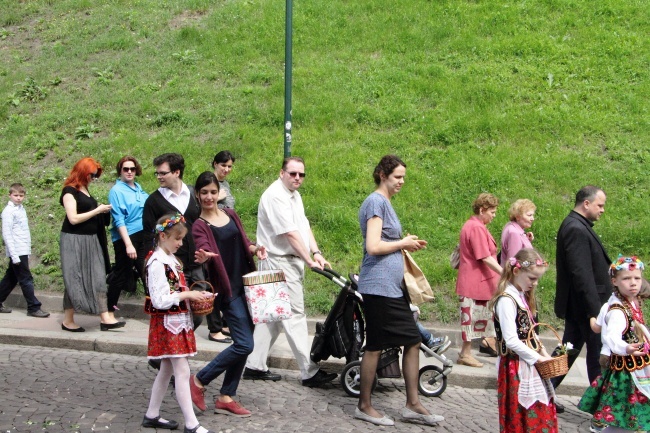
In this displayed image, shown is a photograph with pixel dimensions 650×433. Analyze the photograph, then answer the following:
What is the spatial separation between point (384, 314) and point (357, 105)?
761cm

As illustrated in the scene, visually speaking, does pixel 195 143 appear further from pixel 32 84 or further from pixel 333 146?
pixel 32 84

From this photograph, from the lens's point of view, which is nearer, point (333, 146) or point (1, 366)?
point (1, 366)

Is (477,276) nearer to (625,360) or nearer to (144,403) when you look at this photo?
(625,360)

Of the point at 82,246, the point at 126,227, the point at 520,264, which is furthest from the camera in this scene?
the point at 126,227

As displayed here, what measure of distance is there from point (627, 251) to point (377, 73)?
587 centimetres

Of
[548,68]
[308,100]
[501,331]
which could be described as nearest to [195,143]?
[308,100]

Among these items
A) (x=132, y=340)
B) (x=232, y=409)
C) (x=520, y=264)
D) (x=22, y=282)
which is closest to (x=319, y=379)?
(x=232, y=409)

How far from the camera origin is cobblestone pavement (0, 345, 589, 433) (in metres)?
6.17

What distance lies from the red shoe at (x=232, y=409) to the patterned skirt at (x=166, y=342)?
832mm

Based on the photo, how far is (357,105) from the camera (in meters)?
→ 13.5

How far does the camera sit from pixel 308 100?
13.8 meters

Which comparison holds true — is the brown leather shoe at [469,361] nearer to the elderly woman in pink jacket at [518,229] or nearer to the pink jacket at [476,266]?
the pink jacket at [476,266]

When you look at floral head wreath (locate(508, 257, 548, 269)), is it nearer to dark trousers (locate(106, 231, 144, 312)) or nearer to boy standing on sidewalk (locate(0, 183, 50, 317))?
dark trousers (locate(106, 231, 144, 312))

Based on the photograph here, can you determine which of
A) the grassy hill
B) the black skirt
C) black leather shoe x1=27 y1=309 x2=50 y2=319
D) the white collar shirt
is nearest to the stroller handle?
the white collar shirt
